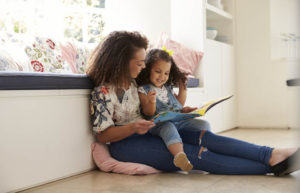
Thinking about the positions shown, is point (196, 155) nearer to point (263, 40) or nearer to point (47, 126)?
point (47, 126)

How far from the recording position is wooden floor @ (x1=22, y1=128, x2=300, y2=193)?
1.55 m

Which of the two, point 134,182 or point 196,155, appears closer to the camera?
point 134,182

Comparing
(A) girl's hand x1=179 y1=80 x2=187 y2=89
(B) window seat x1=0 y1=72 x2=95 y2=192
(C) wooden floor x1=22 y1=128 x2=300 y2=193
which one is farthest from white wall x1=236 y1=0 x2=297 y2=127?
(B) window seat x1=0 y1=72 x2=95 y2=192

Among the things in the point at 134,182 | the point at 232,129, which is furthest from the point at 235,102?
the point at 134,182

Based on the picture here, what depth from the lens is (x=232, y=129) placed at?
4074 millimetres

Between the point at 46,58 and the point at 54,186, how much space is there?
1.04 m

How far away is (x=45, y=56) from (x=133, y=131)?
93 cm

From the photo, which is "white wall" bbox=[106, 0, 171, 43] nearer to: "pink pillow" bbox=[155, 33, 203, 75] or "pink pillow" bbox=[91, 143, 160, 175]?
"pink pillow" bbox=[155, 33, 203, 75]

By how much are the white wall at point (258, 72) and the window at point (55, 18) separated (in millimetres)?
1497

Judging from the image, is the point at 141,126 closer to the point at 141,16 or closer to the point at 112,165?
the point at 112,165

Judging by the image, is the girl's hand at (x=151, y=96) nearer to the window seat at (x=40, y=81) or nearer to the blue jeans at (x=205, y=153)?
the blue jeans at (x=205, y=153)

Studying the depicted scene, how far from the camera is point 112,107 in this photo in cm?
192

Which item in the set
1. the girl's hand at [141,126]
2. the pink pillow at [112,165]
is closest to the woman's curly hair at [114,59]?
the girl's hand at [141,126]

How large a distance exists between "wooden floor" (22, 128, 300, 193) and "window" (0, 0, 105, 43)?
1721 millimetres
